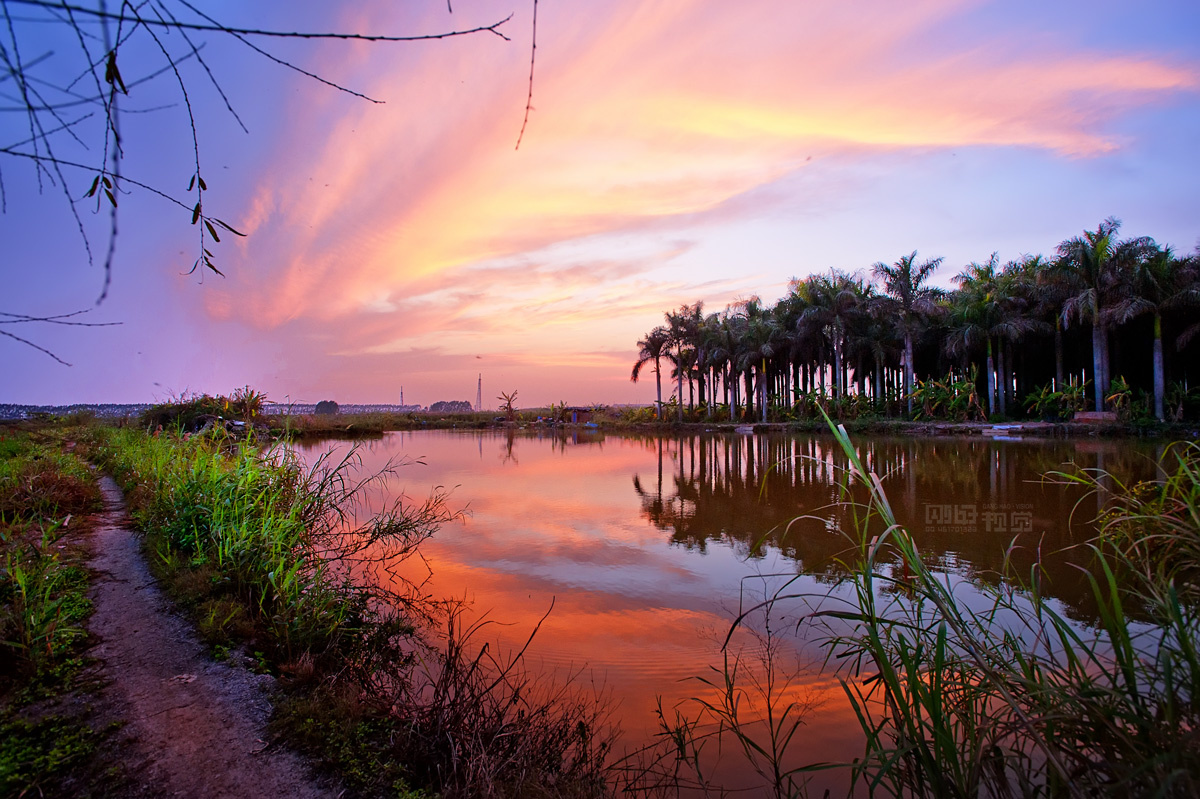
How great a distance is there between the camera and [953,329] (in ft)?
107

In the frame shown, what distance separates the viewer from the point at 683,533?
25.3 ft

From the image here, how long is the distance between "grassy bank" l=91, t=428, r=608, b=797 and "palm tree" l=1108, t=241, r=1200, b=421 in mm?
30441

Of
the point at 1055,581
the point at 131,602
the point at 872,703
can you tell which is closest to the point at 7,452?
the point at 131,602

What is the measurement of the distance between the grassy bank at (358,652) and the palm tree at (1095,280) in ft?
99.5

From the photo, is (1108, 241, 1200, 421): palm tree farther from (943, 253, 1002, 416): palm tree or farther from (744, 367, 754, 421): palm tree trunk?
(744, 367, 754, 421): palm tree trunk

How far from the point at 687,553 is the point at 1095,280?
2951 cm

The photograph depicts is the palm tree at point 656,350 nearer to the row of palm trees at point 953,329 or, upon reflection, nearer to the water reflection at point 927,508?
the row of palm trees at point 953,329

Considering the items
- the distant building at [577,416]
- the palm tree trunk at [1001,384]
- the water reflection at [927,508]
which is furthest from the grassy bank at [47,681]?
the distant building at [577,416]

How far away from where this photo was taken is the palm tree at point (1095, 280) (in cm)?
2509

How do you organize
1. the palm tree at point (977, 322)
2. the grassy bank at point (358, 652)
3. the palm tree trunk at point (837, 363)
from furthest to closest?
1. the palm tree trunk at point (837, 363)
2. the palm tree at point (977, 322)
3. the grassy bank at point (358, 652)

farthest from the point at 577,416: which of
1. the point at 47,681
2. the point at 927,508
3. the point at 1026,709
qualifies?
the point at 1026,709

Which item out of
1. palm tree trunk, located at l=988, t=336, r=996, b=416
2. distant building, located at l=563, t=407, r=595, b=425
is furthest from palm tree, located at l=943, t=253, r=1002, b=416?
distant building, located at l=563, t=407, r=595, b=425

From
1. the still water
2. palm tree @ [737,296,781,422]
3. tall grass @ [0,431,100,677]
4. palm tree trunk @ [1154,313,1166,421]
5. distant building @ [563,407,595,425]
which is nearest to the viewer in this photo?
tall grass @ [0,431,100,677]

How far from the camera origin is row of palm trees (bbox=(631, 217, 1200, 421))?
82.1 feet
